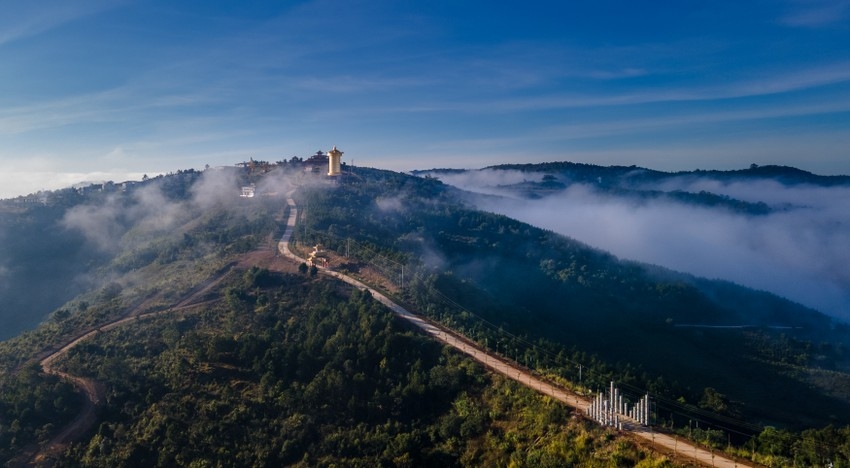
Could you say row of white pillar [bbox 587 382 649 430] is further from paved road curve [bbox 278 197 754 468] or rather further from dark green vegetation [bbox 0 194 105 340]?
dark green vegetation [bbox 0 194 105 340]

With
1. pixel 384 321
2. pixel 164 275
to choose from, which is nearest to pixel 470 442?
pixel 384 321

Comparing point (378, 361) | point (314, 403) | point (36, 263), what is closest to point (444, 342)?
point (378, 361)

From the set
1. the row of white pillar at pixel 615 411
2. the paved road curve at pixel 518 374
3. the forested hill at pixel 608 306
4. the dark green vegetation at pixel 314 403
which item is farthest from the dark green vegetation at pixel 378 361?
the paved road curve at pixel 518 374

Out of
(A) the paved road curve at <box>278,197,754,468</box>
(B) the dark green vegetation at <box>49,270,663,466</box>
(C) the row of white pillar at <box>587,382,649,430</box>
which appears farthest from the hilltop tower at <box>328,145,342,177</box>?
(C) the row of white pillar at <box>587,382,649,430</box>

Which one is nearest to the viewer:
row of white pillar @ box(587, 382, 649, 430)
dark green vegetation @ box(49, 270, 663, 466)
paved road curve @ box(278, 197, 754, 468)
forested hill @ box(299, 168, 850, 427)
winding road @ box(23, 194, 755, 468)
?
paved road curve @ box(278, 197, 754, 468)

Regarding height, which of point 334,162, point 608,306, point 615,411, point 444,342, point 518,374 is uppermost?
point 334,162

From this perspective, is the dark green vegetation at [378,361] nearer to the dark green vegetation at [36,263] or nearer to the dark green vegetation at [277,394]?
the dark green vegetation at [277,394]

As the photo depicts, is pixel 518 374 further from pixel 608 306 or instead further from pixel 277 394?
pixel 608 306
